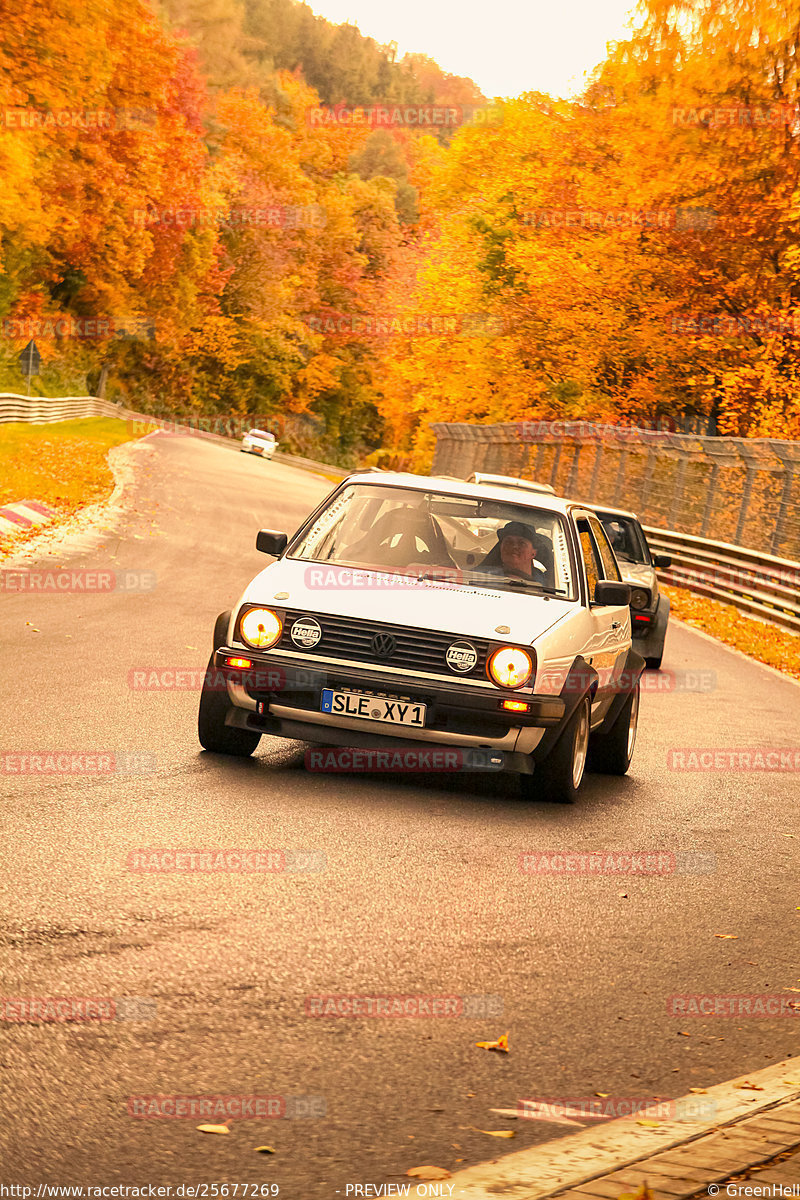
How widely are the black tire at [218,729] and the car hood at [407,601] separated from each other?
0.50 m

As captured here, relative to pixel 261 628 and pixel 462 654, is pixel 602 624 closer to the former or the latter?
pixel 462 654

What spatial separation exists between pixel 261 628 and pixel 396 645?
727mm

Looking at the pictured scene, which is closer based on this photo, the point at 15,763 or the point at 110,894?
the point at 110,894

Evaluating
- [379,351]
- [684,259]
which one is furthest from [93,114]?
[379,351]

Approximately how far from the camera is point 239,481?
39.8 m

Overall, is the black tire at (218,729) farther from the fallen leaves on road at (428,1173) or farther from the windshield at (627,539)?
the windshield at (627,539)

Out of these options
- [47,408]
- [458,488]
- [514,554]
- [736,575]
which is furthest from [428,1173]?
[47,408]

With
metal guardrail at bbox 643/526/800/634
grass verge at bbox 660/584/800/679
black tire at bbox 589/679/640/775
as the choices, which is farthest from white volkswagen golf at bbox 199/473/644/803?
metal guardrail at bbox 643/526/800/634

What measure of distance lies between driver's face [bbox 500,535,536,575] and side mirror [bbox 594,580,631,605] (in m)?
0.43

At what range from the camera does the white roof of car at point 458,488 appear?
9.52 meters

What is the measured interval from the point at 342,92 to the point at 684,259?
5288 inches

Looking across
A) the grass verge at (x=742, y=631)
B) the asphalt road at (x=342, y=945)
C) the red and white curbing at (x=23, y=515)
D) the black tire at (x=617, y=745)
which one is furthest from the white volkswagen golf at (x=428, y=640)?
the red and white curbing at (x=23, y=515)

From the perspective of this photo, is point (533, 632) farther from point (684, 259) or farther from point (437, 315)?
point (437, 315)

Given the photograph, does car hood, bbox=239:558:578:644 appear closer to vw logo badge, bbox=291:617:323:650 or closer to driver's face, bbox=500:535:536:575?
vw logo badge, bbox=291:617:323:650
